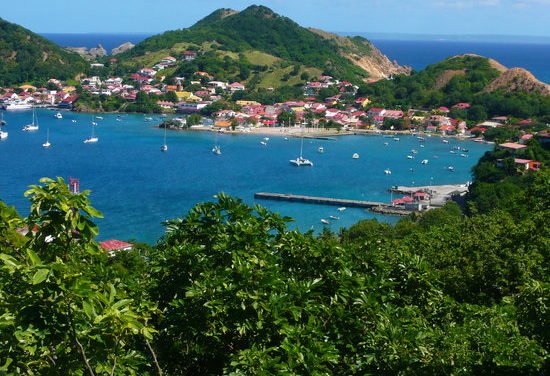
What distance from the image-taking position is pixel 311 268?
309cm

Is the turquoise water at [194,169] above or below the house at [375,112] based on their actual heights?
below

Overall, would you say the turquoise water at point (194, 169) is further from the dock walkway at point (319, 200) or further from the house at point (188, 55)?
the house at point (188, 55)

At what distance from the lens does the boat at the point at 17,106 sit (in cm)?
3659

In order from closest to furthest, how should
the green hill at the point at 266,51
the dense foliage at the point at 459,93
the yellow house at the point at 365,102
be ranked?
the dense foliage at the point at 459,93, the yellow house at the point at 365,102, the green hill at the point at 266,51

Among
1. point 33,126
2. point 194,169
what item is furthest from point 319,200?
point 33,126

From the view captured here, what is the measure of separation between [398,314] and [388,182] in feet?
60.9

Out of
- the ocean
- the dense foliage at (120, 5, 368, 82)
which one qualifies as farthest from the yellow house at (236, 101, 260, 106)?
the ocean

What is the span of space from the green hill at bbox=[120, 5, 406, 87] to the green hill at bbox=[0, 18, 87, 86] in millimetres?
6495

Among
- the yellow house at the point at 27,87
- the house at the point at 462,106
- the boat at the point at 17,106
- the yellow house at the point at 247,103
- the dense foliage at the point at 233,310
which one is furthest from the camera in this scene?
the yellow house at the point at 27,87

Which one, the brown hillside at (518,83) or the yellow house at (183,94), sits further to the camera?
the yellow house at (183,94)

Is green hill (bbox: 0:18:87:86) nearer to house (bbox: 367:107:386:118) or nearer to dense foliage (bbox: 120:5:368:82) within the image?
dense foliage (bbox: 120:5:368:82)

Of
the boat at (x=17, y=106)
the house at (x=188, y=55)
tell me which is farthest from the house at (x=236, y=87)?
the boat at (x=17, y=106)

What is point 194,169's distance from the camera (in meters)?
22.7

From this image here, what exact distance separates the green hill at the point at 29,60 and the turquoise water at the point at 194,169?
1224cm
